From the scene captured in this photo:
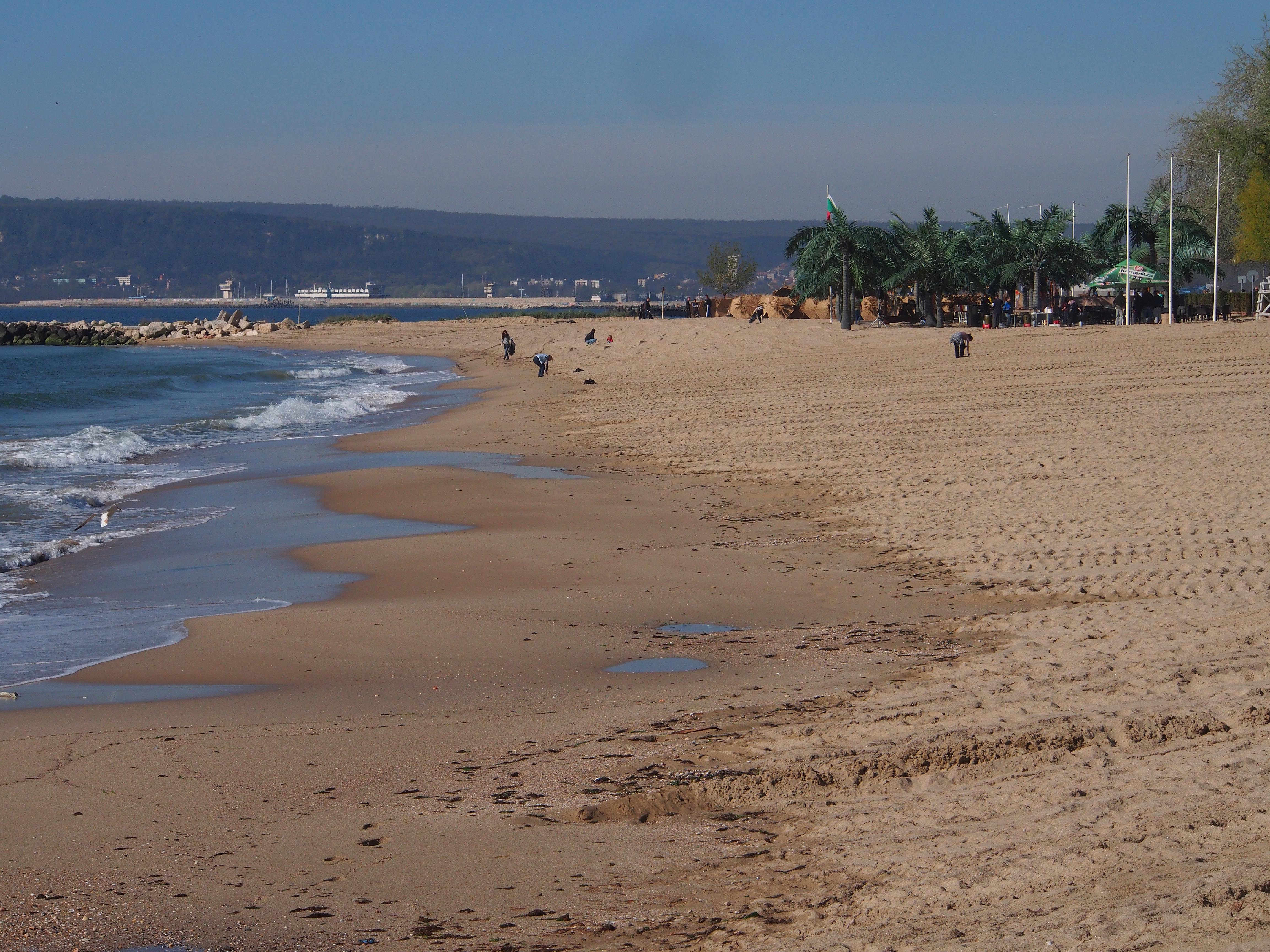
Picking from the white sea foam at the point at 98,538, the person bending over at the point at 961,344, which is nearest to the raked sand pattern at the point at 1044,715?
the white sea foam at the point at 98,538

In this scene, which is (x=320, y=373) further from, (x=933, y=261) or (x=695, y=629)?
(x=695, y=629)

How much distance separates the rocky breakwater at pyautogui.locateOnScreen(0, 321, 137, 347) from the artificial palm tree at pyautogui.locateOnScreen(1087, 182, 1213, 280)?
63.6 meters

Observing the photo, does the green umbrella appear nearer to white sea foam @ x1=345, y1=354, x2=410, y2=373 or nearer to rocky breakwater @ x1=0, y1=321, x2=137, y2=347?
white sea foam @ x1=345, y1=354, x2=410, y2=373

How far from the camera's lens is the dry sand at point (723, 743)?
12.1 ft

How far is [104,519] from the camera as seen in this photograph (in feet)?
42.2

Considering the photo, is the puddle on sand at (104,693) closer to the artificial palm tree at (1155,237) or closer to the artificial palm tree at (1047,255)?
the artificial palm tree at (1047,255)

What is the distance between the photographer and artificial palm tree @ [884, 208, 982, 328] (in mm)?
41031

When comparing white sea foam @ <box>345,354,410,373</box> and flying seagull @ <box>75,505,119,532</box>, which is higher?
white sea foam @ <box>345,354,410,373</box>

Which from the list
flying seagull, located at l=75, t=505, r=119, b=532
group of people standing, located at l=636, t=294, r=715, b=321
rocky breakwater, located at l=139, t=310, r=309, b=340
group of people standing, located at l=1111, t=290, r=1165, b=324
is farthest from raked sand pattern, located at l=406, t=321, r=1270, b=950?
rocky breakwater, located at l=139, t=310, r=309, b=340

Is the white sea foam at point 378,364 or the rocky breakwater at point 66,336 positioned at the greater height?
the rocky breakwater at point 66,336

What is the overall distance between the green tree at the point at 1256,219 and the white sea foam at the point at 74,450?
35561 mm

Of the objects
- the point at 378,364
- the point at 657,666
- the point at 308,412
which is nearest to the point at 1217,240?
the point at 308,412

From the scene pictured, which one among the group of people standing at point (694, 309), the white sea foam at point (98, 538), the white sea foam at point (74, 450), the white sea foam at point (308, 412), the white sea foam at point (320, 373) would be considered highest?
the group of people standing at point (694, 309)

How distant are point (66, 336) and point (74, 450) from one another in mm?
71383
